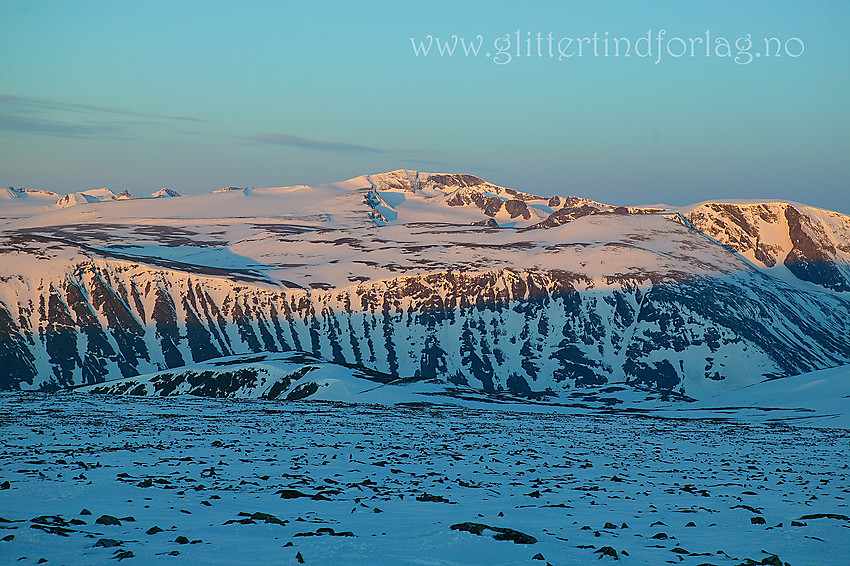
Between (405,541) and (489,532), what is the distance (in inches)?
78.4

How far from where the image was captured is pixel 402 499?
2162 cm

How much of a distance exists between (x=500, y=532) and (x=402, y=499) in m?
6.38

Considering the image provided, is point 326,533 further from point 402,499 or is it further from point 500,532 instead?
point 402,499

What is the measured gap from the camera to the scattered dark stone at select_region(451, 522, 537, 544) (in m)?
15.2

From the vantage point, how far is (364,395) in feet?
368

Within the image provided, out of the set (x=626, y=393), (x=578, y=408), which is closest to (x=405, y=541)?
(x=578, y=408)

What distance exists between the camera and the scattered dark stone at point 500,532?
15211 mm

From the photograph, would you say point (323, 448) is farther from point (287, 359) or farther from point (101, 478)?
point (287, 359)

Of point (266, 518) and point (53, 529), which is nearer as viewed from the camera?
point (53, 529)

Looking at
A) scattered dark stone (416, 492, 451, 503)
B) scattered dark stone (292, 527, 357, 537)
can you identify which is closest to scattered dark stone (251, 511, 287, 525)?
scattered dark stone (292, 527, 357, 537)

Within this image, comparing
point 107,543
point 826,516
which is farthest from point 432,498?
point 826,516

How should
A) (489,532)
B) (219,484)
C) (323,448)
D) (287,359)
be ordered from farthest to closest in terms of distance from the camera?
1. (287,359)
2. (323,448)
3. (219,484)
4. (489,532)

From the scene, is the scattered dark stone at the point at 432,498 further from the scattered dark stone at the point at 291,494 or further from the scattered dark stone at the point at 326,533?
the scattered dark stone at the point at 326,533

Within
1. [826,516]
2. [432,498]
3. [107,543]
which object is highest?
[107,543]
